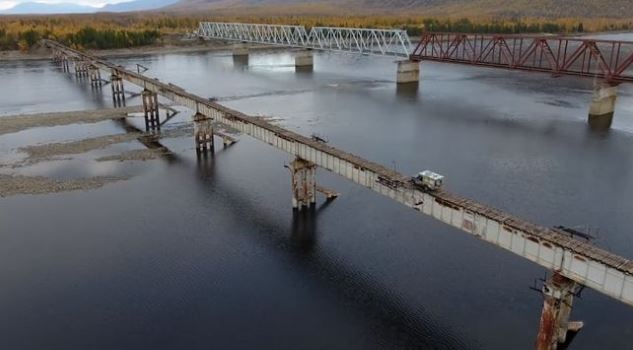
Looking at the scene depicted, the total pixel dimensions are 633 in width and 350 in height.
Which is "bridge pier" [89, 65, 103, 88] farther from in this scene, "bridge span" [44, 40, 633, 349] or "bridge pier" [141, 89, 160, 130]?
"bridge span" [44, 40, 633, 349]

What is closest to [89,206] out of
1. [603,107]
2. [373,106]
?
[373,106]

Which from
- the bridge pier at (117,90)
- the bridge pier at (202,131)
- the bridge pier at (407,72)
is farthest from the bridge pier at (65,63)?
the bridge pier at (202,131)

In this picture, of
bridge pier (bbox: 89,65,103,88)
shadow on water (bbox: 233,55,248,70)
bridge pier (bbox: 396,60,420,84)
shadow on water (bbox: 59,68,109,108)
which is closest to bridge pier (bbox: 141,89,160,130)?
shadow on water (bbox: 59,68,109,108)

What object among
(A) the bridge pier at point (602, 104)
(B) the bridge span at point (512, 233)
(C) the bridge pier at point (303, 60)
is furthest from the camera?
(C) the bridge pier at point (303, 60)

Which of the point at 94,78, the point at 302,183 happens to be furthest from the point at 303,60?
the point at 302,183

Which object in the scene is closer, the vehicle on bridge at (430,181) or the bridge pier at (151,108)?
the vehicle on bridge at (430,181)

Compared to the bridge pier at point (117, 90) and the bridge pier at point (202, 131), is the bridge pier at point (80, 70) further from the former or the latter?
the bridge pier at point (202, 131)
